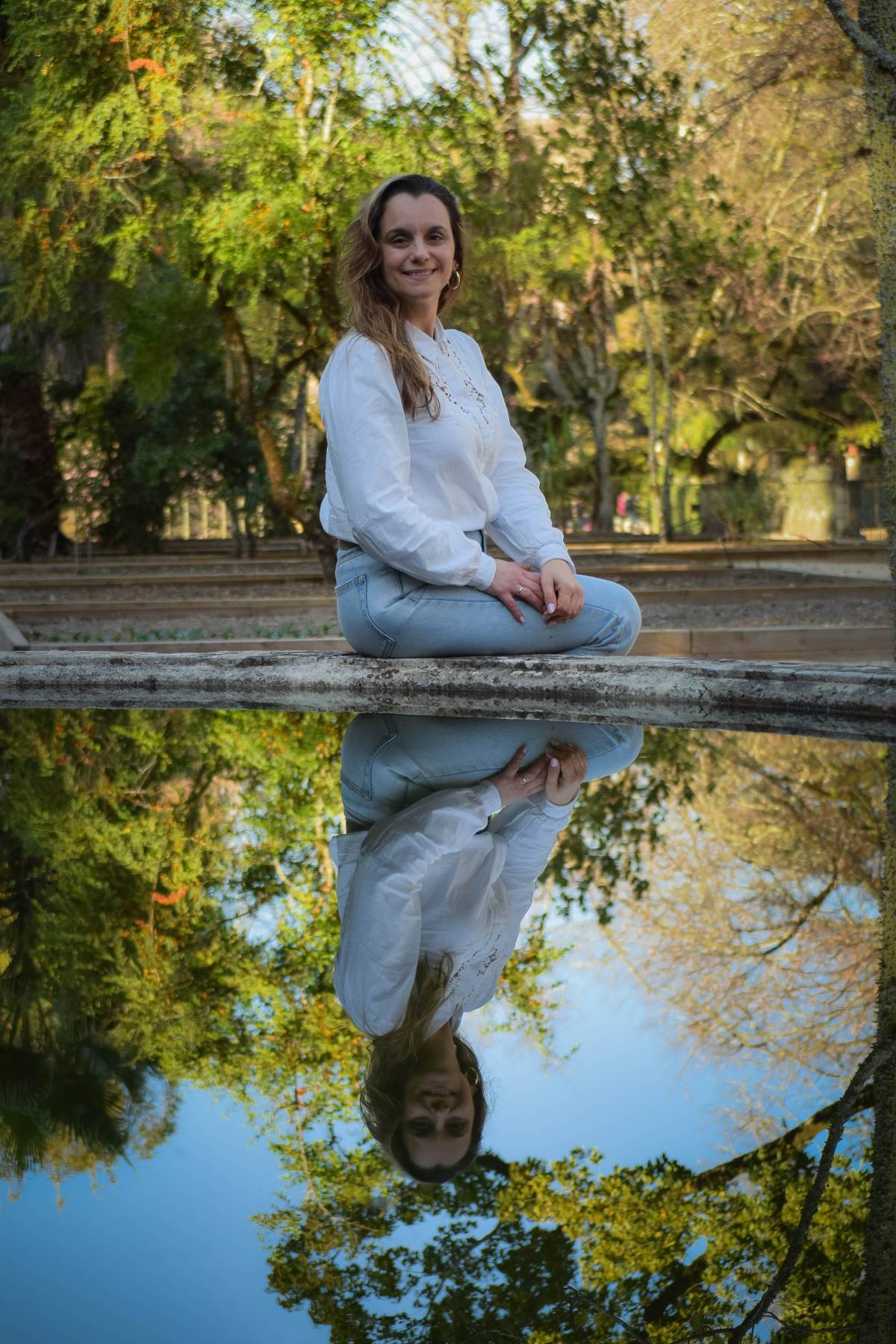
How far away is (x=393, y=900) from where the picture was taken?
2.41m

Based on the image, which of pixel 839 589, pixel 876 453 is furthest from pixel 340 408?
pixel 876 453

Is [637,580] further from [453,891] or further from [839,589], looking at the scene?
[453,891]

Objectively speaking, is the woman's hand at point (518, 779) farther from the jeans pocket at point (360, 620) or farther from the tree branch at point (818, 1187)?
the tree branch at point (818, 1187)

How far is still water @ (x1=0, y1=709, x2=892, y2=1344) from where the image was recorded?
4.29 feet

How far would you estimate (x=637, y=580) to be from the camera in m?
13.5

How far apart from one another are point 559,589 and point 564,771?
0.86m

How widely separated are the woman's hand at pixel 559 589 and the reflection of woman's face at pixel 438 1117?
2.77 metres

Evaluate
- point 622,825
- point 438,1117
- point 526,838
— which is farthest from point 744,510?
point 438,1117

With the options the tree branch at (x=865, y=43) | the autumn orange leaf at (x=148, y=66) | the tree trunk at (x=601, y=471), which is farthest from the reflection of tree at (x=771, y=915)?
the tree trunk at (x=601, y=471)

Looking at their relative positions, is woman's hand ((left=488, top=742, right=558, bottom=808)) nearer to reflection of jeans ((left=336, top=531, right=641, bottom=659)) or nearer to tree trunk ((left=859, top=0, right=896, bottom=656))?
reflection of jeans ((left=336, top=531, right=641, bottom=659))

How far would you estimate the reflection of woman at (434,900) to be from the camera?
1.64m

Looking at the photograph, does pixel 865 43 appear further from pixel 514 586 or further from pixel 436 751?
pixel 436 751

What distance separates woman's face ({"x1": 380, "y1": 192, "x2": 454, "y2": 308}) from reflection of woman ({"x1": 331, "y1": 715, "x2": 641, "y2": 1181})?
1335mm

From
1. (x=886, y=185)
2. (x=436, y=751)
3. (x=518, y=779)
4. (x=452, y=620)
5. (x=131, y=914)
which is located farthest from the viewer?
(x=886, y=185)
